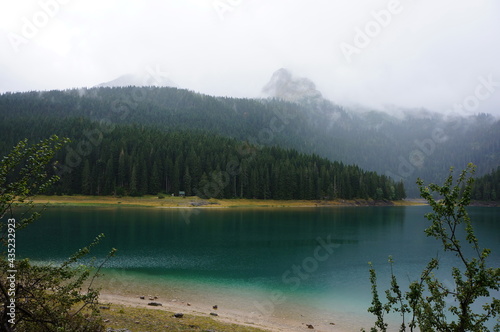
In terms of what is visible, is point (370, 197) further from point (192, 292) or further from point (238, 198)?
point (192, 292)

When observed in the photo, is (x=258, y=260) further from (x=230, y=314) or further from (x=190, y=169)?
(x=190, y=169)

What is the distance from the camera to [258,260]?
1250 inches

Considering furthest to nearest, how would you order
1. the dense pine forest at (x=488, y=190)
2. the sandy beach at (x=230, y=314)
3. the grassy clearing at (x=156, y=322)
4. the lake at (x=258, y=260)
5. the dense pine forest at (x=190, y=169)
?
the dense pine forest at (x=488, y=190)
the dense pine forest at (x=190, y=169)
the lake at (x=258, y=260)
the sandy beach at (x=230, y=314)
the grassy clearing at (x=156, y=322)

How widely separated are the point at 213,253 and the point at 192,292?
43.5ft

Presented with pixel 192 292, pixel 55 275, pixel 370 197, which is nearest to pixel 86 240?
pixel 192 292

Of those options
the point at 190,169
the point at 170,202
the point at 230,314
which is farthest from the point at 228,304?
the point at 190,169

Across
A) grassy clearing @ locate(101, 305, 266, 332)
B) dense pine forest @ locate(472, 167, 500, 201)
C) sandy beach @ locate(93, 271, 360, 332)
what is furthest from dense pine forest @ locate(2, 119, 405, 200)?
grassy clearing @ locate(101, 305, 266, 332)

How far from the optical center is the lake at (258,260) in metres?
20.4

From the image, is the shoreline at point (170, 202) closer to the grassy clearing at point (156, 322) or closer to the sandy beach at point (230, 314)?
the sandy beach at point (230, 314)

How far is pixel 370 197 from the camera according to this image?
455 feet

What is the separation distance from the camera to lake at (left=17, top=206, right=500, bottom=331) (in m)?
20.4

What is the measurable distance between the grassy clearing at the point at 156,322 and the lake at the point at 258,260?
3562mm

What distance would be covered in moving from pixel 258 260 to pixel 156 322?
62.0 feet

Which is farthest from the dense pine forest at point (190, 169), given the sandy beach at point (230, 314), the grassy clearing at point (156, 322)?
the grassy clearing at point (156, 322)
